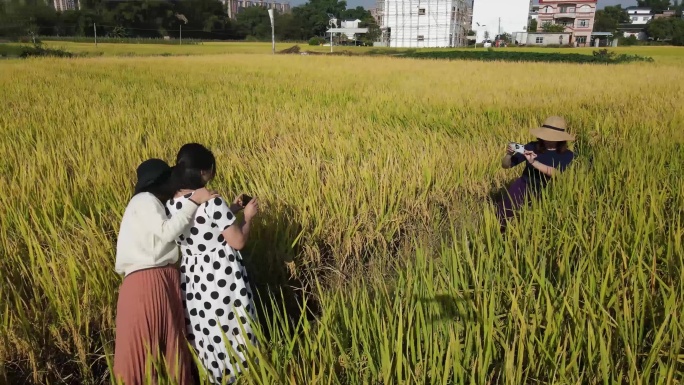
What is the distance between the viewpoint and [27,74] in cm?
821

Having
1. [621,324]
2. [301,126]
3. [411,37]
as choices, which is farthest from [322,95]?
[411,37]

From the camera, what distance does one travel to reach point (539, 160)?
2.44 meters

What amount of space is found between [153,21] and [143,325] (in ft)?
134

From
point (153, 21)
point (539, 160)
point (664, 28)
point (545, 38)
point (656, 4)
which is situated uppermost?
point (656, 4)

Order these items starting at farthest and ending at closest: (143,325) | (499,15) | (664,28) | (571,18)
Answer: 1. (664,28)
2. (571,18)
3. (499,15)
4. (143,325)

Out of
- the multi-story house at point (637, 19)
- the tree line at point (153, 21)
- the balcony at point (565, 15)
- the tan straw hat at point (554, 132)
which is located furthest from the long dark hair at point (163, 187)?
the multi-story house at point (637, 19)

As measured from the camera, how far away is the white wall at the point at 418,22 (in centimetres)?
3788

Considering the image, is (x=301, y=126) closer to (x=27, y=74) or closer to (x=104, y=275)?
(x=104, y=275)

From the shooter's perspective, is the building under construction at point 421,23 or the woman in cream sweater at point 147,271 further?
the building under construction at point 421,23

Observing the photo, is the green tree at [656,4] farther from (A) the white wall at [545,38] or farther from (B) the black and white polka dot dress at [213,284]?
(B) the black and white polka dot dress at [213,284]

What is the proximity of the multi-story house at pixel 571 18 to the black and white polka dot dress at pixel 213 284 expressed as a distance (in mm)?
41475

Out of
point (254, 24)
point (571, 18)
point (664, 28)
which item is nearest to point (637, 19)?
point (664, 28)

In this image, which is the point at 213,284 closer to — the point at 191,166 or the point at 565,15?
the point at 191,166

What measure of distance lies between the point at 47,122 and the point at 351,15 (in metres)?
77.5
